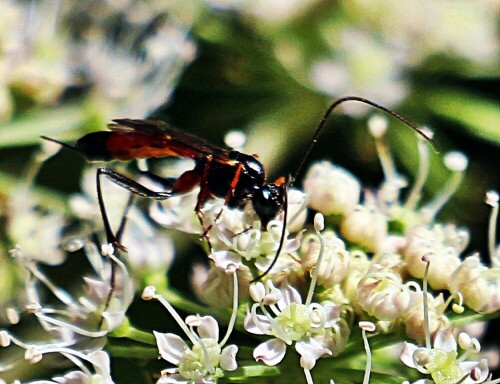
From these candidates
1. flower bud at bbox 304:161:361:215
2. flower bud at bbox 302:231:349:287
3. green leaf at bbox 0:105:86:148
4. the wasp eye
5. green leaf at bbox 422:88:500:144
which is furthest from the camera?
green leaf at bbox 422:88:500:144

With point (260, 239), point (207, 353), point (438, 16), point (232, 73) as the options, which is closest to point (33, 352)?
point (207, 353)

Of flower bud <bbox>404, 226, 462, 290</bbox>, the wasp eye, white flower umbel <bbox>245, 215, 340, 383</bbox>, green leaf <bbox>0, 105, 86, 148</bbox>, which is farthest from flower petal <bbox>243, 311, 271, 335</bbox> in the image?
green leaf <bbox>0, 105, 86, 148</bbox>

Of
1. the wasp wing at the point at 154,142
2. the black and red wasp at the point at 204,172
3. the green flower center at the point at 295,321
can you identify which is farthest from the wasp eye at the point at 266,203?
the green flower center at the point at 295,321

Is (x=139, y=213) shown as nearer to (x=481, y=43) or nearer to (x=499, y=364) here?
(x=499, y=364)

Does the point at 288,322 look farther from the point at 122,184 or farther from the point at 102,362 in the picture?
the point at 122,184

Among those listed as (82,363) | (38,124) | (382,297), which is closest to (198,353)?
(82,363)

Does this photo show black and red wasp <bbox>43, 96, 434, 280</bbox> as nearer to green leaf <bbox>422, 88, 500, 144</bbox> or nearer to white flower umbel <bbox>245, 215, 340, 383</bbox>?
white flower umbel <bbox>245, 215, 340, 383</bbox>

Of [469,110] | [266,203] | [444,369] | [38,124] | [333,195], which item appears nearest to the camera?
[444,369]
